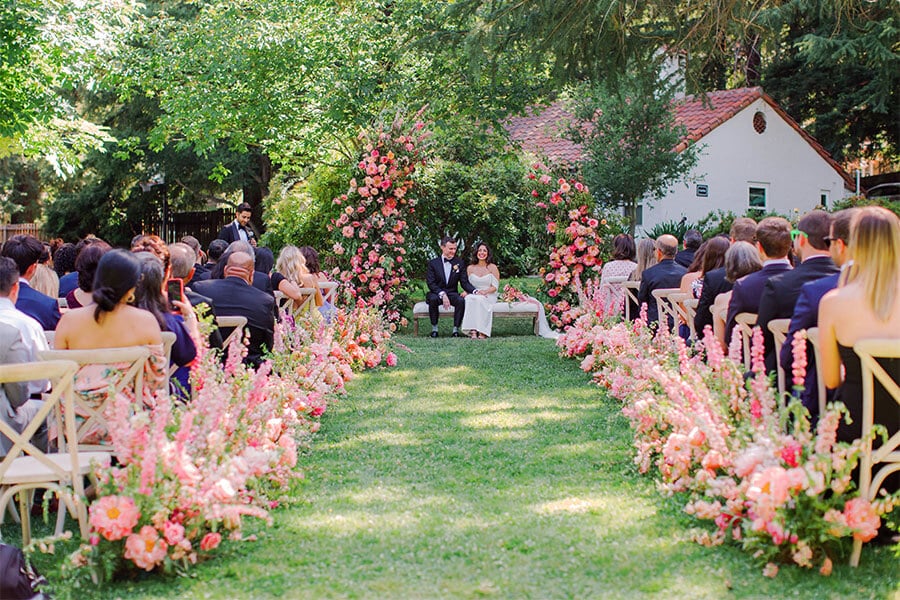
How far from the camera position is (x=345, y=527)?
177 inches

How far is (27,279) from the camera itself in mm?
6152

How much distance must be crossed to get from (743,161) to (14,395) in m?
24.5

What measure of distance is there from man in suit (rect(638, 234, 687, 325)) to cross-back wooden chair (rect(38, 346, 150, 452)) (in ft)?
18.1

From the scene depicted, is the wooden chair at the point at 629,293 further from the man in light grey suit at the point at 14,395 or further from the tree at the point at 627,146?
the tree at the point at 627,146

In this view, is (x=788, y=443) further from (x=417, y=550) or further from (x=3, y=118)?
(x=3, y=118)

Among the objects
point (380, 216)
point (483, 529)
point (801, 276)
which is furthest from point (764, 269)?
point (380, 216)

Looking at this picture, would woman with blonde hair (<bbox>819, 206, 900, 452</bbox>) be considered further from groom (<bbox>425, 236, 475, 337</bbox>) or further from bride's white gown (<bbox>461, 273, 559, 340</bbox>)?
groom (<bbox>425, 236, 475, 337</bbox>)

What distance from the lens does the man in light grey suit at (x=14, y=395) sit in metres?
4.69

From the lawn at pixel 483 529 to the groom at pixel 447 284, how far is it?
19.1 ft

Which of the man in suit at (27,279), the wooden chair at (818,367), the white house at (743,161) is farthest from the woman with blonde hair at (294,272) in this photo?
the white house at (743,161)

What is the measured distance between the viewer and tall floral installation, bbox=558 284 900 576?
3.70 metres

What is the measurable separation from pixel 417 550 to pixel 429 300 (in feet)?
30.4

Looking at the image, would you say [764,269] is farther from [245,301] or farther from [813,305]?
[245,301]

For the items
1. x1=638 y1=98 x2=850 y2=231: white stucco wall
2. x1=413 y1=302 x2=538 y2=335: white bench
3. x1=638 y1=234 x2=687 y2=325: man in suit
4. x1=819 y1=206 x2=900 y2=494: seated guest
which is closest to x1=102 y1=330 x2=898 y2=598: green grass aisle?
x1=819 y1=206 x2=900 y2=494: seated guest
